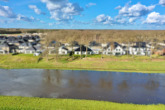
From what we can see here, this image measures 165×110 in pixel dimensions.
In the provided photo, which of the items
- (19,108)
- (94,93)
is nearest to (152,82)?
(94,93)

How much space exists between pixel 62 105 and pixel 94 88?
27.9ft

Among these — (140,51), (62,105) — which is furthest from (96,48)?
(62,105)

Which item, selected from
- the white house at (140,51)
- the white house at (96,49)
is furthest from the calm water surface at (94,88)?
A: the white house at (96,49)

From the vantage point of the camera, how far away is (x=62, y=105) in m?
17.9

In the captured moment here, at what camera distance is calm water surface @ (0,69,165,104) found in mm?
21422

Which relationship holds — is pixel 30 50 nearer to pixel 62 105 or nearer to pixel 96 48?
pixel 96 48

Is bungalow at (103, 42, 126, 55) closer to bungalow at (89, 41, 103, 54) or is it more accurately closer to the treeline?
bungalow at (89, 41, 103, 54)

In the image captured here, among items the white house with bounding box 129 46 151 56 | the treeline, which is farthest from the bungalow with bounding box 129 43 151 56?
the treeline

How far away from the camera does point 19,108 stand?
16.9 metres

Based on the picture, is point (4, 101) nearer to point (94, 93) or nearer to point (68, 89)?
point (68, 89)

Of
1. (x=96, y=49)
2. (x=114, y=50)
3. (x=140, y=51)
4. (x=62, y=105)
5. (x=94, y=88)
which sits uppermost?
(x=96, y=49)

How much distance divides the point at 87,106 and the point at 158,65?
32120 mm

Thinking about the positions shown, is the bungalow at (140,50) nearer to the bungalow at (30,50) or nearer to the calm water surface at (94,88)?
the calm water surface at (94,88)

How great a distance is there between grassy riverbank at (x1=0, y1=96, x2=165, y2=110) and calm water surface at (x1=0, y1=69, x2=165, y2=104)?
1.83m
